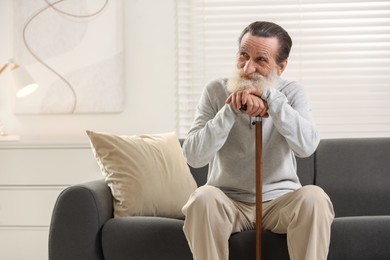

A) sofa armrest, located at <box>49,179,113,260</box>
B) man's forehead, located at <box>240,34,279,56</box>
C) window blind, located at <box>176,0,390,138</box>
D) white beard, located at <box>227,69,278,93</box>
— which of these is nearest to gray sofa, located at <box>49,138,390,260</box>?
sofa armrest, located at <box>49,179,113,260</box>

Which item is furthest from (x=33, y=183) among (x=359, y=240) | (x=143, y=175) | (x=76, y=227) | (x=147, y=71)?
(x=359, y=240)

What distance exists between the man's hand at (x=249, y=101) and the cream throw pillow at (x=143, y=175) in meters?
0.74

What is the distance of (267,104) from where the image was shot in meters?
2.89

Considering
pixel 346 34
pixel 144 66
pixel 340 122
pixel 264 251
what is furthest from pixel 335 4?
pixel 264 251

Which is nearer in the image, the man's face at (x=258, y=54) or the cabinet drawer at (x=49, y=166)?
the man's face at (x=258, y=54)

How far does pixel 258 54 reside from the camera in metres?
3.01

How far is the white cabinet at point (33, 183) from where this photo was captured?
4461 millimetres

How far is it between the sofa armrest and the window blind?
1.63m

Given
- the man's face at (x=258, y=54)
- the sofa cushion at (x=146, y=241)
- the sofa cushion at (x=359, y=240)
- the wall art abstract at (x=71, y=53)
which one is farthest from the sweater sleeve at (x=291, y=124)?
the wall art abstract at (x=71, y=53)

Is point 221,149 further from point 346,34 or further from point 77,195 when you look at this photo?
point 346,34

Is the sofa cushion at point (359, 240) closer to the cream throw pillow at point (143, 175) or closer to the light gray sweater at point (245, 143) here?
the light gray sweater at point (245, 143)

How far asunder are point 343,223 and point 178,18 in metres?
2.13

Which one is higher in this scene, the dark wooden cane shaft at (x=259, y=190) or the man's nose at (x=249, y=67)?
the man's nose at (x=249, y=67)

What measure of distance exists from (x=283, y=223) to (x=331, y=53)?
2.04 m
